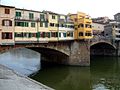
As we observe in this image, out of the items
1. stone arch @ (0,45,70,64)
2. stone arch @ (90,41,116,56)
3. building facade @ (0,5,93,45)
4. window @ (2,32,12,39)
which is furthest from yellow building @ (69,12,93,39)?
stone arch @ (90,41,116,56)

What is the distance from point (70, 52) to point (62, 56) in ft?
7.68

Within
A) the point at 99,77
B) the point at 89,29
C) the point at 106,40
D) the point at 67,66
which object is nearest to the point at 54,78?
the point at 99,77

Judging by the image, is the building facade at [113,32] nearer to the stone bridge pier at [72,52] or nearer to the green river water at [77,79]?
the stone bridge pier at [72,52]

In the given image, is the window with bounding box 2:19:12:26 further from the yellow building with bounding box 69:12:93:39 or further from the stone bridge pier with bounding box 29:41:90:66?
the yellow building with bounding box 69:12:93:39

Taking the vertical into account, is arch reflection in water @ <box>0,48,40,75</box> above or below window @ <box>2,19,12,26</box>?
below

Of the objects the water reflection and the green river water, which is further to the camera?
the water reflection

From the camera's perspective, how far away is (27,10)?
40.3 m

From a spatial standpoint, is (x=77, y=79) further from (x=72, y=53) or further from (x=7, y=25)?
(x=7, y=25)

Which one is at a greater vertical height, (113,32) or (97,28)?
(97,28)

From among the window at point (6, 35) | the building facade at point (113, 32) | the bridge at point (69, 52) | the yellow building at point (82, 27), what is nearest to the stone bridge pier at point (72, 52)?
the bridge at point (69, 52)

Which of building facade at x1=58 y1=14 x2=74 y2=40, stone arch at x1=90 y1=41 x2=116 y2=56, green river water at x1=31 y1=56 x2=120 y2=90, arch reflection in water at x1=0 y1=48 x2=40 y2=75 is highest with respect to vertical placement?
building facade at x1=58 y1=14 x2=74 y2=40

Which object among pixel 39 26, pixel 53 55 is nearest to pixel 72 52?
pixel 53 55

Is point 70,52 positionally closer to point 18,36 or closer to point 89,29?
point 89,29

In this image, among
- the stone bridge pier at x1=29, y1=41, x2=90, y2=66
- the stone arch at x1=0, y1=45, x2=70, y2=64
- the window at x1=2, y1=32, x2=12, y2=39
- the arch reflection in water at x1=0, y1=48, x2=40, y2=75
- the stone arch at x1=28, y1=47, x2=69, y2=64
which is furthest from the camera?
the stone arch at x1=28, y1=47, x2=69, y2=64
